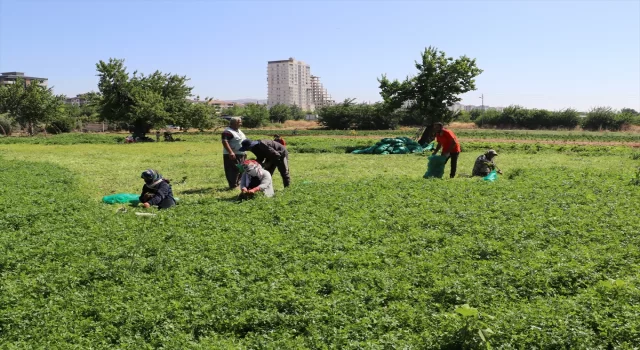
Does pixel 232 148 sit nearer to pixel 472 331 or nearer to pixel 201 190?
pixel 201 190

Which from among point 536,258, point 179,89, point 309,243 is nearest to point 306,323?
point 309,243

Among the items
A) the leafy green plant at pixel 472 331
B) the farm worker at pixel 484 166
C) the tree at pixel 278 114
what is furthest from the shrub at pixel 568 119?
the leafy green plant at pixel 472 331

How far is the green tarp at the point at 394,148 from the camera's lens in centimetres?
2633

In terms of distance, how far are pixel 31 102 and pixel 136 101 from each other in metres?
11.8

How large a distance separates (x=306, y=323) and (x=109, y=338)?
2.03 meters

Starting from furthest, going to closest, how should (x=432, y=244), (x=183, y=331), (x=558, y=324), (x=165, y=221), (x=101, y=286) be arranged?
(x=165, y=221), (x=432, y=244), (x=101, y=286), (x=183, y=331), (x=558, y=324)

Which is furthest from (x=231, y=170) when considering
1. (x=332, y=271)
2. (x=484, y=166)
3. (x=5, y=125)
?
(x=5, y=125)

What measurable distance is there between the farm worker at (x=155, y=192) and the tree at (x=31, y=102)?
40.0 metres

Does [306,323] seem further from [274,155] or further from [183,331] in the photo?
[274,155]

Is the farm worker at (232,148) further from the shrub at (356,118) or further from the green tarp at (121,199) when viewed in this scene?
the shrub at (356,118)

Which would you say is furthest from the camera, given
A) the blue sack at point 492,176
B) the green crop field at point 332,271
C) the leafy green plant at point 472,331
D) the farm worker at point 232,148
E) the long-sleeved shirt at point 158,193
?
the blue sack at point 492,176

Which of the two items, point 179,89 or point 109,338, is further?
point 179,89

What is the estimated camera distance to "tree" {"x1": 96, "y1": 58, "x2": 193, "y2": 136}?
3884cm

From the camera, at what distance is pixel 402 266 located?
6645mm
